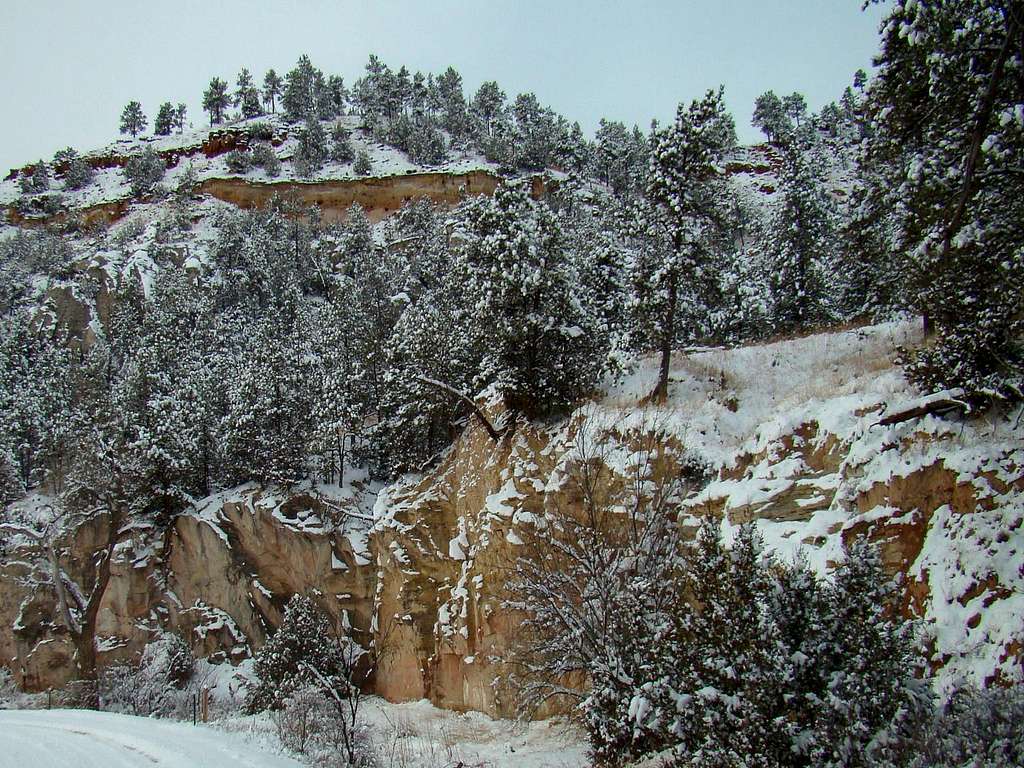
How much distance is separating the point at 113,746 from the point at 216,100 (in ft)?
474

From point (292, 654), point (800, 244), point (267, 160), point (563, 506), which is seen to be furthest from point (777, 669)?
point (267, 160)

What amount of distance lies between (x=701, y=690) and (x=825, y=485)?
7.16 m

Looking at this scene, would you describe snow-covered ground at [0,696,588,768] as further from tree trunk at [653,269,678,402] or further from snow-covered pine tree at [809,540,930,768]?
tree trunk at [653,269,678,402]

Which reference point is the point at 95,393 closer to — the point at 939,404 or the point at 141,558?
the point at 141,558

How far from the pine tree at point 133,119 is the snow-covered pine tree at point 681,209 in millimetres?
139585

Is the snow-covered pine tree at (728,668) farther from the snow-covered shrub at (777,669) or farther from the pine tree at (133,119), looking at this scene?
the pine tree at (133,119)

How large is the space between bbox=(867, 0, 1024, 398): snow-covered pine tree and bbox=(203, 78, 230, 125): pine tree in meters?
142

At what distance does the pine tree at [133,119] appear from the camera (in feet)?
416

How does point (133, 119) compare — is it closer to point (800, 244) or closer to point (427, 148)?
point (427, 148)

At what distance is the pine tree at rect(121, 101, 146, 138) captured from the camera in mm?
126912

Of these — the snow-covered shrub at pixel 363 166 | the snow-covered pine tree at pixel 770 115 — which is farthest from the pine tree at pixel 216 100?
the snow-covered pine tree at pixel 770 115

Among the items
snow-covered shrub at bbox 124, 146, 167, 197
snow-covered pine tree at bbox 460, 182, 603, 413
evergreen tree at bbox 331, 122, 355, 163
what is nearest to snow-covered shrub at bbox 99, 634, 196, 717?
snow-covered pine tree at bbox 460, 182, 603, 413

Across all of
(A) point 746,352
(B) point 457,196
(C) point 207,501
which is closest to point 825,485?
(A) point 746,352

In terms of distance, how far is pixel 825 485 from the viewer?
12.6 metres
